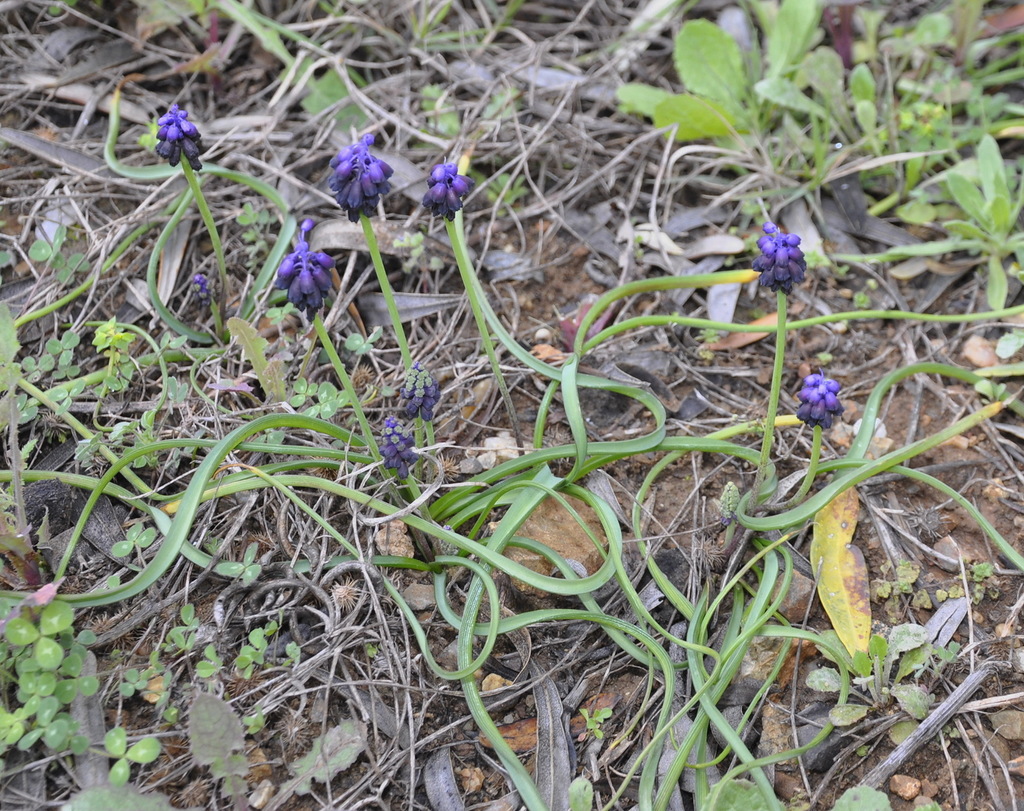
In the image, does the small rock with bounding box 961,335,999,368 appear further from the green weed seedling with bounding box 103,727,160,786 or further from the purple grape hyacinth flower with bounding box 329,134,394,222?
the green weed seedling with bounding box 103,727,160,786

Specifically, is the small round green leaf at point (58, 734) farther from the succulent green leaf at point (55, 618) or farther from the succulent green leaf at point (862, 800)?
the succulent green leaf at point (862, 800)

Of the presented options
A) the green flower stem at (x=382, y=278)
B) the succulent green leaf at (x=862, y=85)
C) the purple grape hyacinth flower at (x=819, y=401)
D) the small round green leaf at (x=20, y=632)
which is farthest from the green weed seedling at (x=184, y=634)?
the succulent green leaf at (x=862, y=85)

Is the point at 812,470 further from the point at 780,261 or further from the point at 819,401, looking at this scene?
the point at 780,261

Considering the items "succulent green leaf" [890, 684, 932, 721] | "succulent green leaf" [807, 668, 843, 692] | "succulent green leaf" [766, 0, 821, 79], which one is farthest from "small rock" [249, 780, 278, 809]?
"succulent green leaf" [766, 0, 821, 79]

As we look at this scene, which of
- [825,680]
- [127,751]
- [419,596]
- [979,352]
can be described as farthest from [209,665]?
[979,352]

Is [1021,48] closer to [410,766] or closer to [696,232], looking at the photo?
[696,232]
